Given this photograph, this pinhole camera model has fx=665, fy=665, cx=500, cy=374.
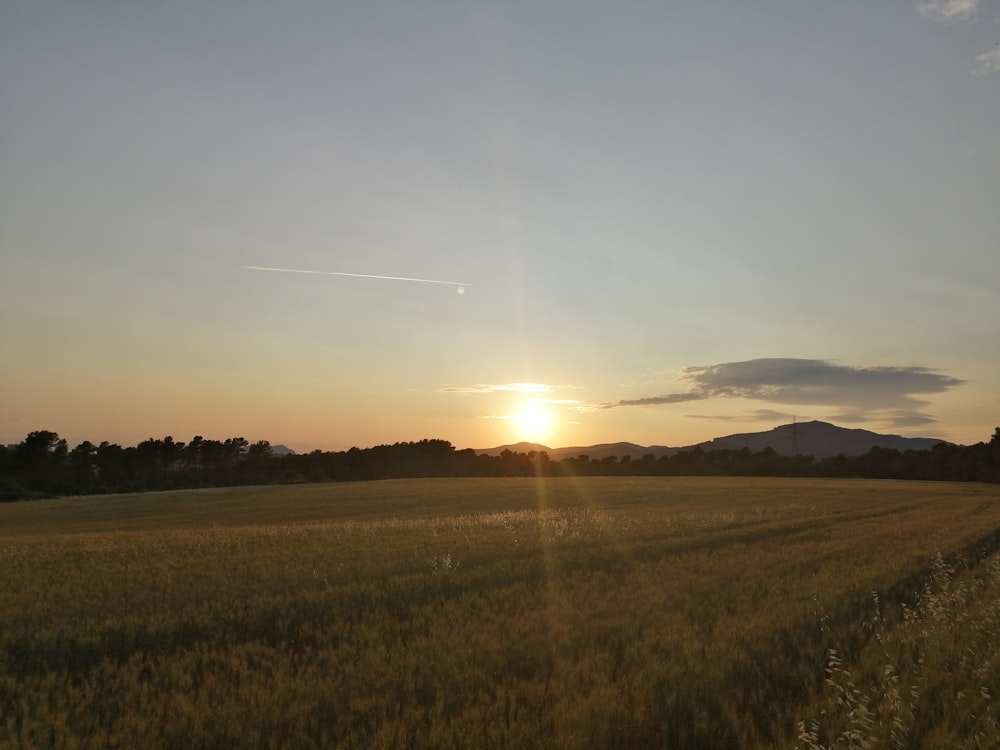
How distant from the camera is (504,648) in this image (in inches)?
342

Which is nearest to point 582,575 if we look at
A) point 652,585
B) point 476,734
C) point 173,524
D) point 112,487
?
point 652,585

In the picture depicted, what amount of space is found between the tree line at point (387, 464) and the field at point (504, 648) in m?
98.8

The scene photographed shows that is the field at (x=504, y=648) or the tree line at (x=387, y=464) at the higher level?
the tree line at (x=387, y=464)

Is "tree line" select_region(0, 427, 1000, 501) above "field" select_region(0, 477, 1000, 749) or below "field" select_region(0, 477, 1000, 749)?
above

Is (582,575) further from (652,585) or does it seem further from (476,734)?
(476,734)

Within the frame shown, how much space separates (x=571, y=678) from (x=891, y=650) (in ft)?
14.1

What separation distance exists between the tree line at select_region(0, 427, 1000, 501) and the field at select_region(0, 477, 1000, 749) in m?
98.8

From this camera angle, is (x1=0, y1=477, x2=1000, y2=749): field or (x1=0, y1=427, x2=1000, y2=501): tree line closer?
(x1=0, y1=477, x2=1000, y2=749): field

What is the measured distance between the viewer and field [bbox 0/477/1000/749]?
246 inches

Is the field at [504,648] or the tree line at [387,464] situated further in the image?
the tree line at [387,464]

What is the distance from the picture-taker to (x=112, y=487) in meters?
102

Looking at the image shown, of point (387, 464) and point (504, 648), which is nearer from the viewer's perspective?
point (504, 648)

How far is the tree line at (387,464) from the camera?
10775 centimetres

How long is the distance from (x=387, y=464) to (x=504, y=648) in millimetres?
126121
